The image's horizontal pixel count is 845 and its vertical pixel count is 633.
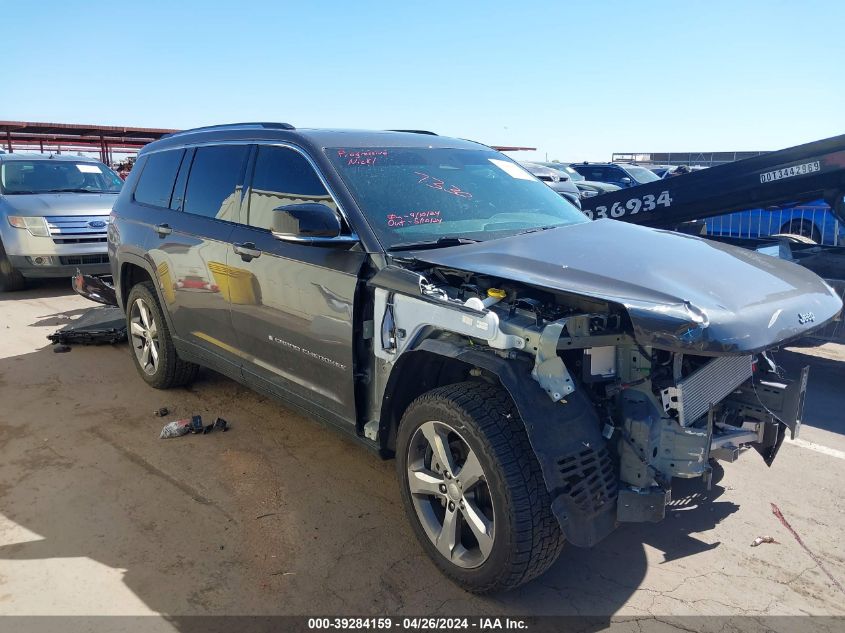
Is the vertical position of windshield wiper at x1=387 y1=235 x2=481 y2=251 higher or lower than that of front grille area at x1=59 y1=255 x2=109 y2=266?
higher

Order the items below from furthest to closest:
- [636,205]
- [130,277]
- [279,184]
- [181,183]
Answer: [636,205]
[130,277]
[181,183]
[279,184]

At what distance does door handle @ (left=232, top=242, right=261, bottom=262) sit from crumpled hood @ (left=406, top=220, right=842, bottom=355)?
1.18 meters

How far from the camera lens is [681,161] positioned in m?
36.1

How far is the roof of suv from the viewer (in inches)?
151

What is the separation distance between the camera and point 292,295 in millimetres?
3631

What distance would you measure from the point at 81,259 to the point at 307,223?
7.24 metres

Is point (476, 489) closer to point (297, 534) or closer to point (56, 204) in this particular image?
point (297, 534)

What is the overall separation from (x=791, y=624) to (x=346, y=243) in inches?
101

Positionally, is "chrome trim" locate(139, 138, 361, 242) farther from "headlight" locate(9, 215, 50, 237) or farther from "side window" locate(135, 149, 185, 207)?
"headlight" locate(9, 215, 50, 237)

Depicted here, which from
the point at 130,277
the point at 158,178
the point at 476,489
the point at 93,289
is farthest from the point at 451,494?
the point at 93,289

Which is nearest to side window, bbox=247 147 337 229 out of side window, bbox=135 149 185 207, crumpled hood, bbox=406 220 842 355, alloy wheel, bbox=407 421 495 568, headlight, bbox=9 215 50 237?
crumpled hood, bbox=406 220 842 355

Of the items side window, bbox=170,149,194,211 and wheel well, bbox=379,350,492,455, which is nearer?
wheel well, bbox=379,350,492,455

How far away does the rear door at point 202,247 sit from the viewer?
4.23m

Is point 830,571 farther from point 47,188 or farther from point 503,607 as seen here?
point 47,188
